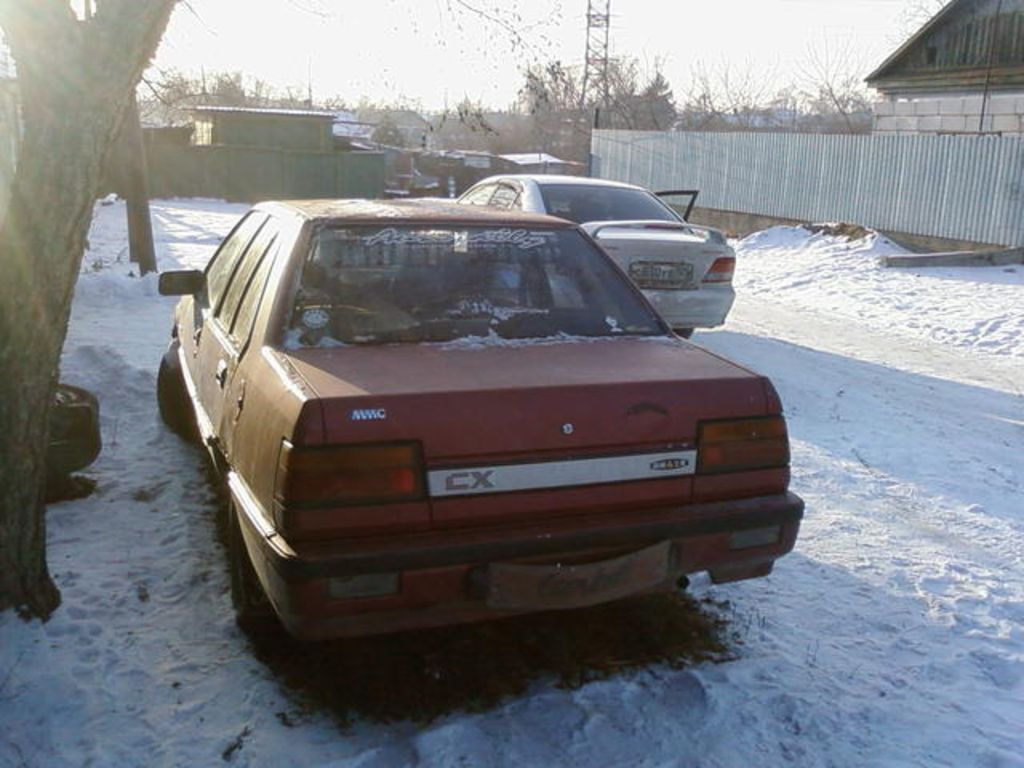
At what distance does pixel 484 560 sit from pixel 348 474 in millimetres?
473

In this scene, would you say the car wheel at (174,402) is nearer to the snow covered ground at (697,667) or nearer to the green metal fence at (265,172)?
the snow covered ground at (697,667)

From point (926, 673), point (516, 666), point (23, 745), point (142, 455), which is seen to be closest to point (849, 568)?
point (926, 673)

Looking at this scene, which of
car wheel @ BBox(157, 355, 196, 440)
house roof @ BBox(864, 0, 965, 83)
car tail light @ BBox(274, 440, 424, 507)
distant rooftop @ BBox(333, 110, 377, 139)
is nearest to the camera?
car tail light @ BBox(274, 440, 424, 507)

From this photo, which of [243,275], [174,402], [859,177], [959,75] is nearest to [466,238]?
[243,275]

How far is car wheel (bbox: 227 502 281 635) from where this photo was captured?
338cm

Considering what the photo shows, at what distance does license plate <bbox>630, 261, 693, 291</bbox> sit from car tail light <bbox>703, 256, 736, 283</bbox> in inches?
7.5

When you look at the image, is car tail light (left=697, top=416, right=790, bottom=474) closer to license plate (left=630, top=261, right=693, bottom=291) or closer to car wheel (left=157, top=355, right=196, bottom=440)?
car wheel (left=157, top=355, right=196, bottom=440)

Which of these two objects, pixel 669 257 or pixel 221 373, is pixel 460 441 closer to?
pixel 221 373

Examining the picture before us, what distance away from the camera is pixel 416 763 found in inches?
110

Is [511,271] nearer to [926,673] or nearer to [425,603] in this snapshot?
[425,603]

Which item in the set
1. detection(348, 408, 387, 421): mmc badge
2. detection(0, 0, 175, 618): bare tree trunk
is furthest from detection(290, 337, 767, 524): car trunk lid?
detection(0, 0, 175, 618): bare tree trunk

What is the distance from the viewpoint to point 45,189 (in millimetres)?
3145

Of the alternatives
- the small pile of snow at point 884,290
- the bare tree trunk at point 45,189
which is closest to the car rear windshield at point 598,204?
the small pile of snow at point 884,290

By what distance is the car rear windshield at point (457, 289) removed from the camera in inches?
140
